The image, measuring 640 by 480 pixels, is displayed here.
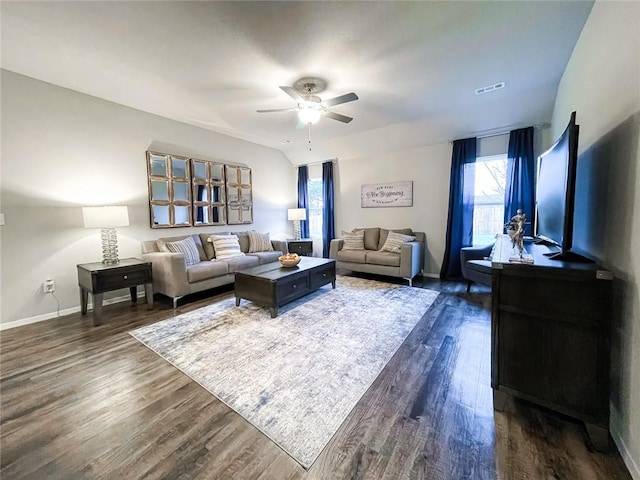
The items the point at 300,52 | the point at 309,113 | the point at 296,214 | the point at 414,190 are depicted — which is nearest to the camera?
the point at 300,52

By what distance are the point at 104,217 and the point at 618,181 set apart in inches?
178

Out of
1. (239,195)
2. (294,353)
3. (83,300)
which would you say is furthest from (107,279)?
(239,195)

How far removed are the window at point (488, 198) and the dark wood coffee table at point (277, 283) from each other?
2.80 metres

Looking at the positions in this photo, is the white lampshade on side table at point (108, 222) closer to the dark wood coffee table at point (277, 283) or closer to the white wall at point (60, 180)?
the white wall at point (60, 180)

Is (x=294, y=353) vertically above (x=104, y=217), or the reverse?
(x=104, y=217)

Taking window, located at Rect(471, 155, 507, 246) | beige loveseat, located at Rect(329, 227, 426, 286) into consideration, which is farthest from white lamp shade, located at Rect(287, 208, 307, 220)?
window, located at Rect(471, 155, 507, 246)

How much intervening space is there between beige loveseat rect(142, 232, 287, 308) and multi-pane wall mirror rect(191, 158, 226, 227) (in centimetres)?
32

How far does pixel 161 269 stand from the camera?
339cm

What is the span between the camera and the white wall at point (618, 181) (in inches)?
48.5

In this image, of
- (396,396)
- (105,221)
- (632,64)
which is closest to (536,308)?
(396,396)

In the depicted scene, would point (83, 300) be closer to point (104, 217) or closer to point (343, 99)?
point (104, 217)

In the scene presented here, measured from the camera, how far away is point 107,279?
296 cm

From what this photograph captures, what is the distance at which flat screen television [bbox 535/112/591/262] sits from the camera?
4.72 feet

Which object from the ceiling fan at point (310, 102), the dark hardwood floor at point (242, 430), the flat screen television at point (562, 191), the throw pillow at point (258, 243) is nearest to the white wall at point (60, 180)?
the dark hardwood floor at point (242, 430)
